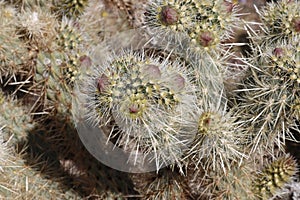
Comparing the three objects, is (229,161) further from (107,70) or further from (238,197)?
(107,70)

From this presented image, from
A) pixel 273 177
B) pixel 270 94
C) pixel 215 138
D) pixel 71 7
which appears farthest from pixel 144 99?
pixel 71 7

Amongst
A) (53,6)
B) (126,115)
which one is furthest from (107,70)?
(53,6)

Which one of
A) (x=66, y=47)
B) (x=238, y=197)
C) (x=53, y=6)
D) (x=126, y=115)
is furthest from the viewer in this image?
(x=53, y=6)

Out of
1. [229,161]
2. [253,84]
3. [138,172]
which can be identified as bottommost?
[138,172]

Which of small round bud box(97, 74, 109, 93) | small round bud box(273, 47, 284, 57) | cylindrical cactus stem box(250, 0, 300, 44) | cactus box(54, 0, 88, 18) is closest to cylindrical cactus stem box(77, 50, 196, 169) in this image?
small round bud box(97, 74, 109, 93)

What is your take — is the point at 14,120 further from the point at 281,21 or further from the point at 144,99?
the point at 281,21

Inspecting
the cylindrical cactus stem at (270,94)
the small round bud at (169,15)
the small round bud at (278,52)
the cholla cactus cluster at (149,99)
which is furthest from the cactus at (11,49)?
the small round bud at (278,52)

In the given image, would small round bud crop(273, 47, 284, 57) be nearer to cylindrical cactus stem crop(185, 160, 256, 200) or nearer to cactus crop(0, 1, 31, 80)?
cylindrical cactus stem crop(185, 160, 256, 200)

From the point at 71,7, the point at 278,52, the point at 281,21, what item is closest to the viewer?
the point at 278,52
